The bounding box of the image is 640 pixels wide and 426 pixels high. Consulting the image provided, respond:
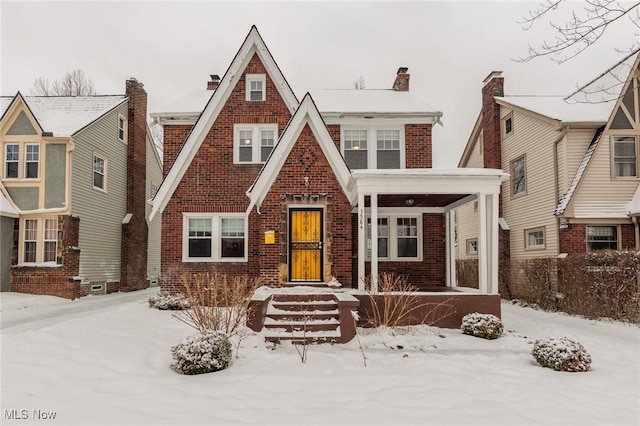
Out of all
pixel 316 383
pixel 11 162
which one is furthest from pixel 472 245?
pixel 11 162

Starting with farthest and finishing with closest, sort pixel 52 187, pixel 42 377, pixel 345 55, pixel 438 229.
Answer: pixel 345 55
pixel 52 187
pixel 438 229
pixel 42 377

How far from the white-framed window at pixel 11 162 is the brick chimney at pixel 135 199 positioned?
502 centimetres

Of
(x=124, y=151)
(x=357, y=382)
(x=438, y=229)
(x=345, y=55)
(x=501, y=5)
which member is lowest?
(x=357, y=382)

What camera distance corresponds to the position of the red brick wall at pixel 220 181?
13156mm

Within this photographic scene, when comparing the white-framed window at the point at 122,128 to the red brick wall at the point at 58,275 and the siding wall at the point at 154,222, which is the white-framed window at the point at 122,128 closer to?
the siding wall at the point at 154,222

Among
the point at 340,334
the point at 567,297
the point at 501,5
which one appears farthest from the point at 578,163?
the point at 340,334

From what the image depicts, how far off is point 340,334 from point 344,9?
52.3 ft

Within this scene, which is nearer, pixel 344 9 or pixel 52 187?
pixel 52 187

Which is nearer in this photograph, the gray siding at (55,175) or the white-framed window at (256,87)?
the white-framed window at (256,87)

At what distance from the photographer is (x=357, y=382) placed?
593 cm

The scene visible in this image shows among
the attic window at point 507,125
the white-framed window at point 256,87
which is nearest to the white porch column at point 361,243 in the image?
the white-framed window at point 256,87

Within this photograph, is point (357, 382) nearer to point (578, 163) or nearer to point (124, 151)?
point (578, 163)

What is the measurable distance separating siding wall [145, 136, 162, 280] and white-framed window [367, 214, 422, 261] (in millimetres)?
13926

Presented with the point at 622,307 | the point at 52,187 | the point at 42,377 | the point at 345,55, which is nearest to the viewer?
the point at 42,377
